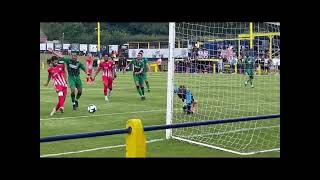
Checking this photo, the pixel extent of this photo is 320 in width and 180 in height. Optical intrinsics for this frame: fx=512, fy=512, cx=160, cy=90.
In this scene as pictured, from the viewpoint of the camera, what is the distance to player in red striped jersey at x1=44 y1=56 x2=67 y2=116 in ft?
49.7

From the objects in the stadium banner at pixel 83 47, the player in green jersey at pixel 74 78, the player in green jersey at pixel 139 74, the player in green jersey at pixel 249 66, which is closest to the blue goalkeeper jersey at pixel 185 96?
the player in green jersey at pixel 74 78

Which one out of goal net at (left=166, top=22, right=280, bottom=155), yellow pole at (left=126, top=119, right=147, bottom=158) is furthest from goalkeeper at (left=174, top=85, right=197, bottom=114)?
yellow pole at (left=126, top=119, right=147, bottom=158)

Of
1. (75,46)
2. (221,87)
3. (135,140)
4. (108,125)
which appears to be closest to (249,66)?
(221,87)

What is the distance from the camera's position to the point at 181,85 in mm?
14703

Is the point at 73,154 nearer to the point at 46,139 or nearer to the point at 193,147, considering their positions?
the point at 193,147

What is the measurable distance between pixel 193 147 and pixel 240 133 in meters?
2.10

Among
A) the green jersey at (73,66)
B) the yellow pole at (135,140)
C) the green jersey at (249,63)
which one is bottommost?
the yellow pole at (135,140)

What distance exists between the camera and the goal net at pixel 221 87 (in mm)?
10359

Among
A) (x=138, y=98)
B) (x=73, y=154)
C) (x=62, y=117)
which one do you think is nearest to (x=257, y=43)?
(x=138, y=98)

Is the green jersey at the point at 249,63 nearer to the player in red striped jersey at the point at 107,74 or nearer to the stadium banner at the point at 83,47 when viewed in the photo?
the player in red striped jersey at the point at 107,74

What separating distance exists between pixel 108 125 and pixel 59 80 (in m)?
3.23

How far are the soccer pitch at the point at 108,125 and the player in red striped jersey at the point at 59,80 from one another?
329mm

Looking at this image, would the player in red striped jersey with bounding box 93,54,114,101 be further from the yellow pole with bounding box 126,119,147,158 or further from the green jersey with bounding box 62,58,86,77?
the yellow pole with bounding box 126,119,147,158

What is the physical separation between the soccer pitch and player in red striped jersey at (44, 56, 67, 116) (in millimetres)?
329
